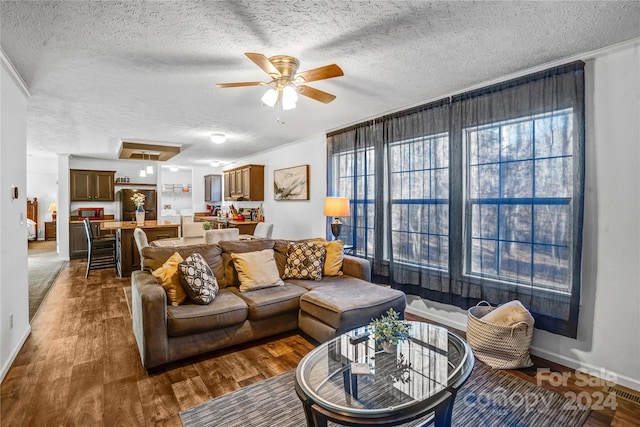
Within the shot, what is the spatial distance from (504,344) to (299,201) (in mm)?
3903

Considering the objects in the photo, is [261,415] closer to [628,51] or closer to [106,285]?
[628,51]

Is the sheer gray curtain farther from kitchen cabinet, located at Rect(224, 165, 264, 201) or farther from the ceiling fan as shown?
kitchen cabinet, located at Rect(224, 165, 264, 201)

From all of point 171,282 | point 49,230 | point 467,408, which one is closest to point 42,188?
point 49,230

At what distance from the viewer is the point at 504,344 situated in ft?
8.29

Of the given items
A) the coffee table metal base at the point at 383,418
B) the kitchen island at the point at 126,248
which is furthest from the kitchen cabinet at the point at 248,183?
the coffee table metal base at the point at 383,418

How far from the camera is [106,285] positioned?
5.05 metres

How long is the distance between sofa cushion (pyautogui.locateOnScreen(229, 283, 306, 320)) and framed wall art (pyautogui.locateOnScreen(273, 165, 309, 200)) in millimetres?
2518

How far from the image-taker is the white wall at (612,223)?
2223mm

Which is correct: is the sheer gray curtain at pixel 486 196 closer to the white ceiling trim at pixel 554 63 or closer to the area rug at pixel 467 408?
the white ceiling trim at pixel 554 63

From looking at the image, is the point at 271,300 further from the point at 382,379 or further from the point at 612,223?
the point at 612,223

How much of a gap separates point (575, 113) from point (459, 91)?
1048 mm

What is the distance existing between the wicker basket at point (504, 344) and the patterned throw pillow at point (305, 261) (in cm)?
168

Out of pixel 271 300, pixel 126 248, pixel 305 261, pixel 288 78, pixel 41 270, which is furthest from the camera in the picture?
pixel 41 270

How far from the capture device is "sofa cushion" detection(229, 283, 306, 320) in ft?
9.39
